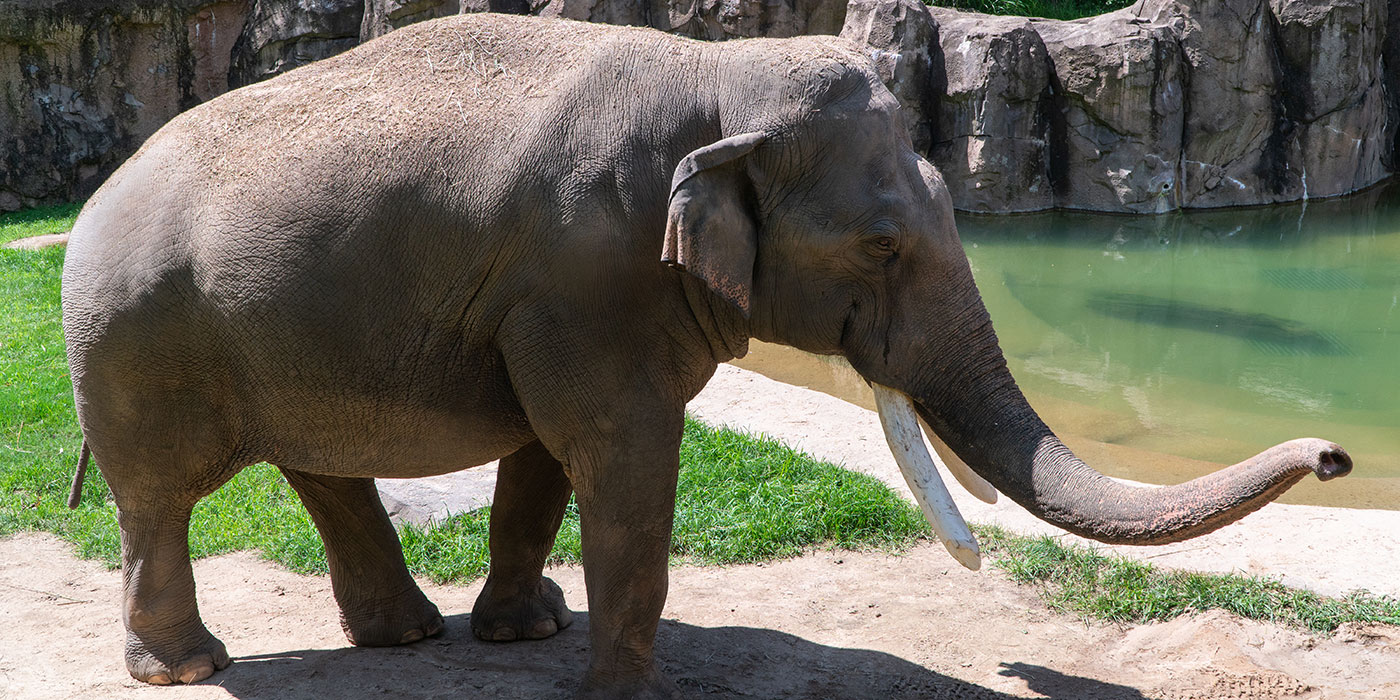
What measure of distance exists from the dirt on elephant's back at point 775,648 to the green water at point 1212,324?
119 inches

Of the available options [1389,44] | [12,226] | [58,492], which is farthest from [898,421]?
[1389,44]

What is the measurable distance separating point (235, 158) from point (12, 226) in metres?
12.4

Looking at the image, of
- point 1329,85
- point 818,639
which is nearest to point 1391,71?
point 1329,85

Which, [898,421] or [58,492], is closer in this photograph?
[898,421]

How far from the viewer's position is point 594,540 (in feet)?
11.7

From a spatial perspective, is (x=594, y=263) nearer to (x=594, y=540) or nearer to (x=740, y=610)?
(x=594, y=540)

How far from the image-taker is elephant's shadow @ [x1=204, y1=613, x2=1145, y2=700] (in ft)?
13.3

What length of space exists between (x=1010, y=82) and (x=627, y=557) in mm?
13610

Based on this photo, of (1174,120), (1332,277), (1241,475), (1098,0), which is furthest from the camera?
(1098,0)

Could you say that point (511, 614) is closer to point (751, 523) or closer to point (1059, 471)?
point (751, 523)

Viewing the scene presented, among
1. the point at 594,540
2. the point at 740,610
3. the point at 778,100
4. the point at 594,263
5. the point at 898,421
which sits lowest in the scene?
the point at 740,610

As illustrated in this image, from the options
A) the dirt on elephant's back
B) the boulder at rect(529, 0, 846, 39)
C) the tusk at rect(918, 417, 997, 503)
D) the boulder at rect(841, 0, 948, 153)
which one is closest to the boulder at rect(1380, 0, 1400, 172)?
the boulder at rect(841, 0, 948, 153)

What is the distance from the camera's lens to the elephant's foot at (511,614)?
4469mm

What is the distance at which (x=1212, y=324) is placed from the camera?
38.8 ft
